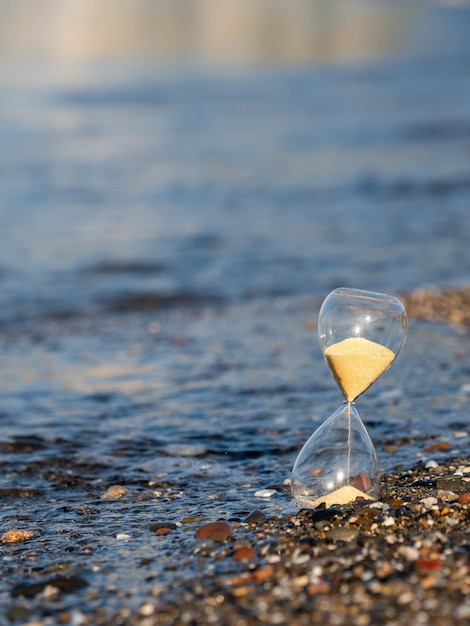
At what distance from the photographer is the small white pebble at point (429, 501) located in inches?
166

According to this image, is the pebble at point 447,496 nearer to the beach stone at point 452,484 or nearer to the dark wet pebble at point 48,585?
the beach stone at point 452,484

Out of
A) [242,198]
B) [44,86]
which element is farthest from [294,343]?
[44,86]

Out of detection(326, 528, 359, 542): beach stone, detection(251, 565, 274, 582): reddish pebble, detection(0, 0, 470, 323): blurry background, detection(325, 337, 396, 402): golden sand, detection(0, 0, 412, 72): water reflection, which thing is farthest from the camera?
detection(0, 0, 412, 72): water reflection

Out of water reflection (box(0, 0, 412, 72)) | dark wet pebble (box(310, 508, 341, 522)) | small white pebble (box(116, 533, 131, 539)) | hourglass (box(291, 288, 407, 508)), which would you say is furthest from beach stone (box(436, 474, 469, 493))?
water reflection (box(0, 0, 412, 72))

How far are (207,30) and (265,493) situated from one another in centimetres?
5497

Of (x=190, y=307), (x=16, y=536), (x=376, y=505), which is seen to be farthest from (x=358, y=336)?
(x=190, y=307)

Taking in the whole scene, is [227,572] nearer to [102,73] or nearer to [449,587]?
[449,587]

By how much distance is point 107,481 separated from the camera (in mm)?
5512

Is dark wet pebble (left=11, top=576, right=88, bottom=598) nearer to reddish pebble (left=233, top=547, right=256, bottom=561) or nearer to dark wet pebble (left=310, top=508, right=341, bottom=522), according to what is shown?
reddish pebble (left=233, top=547, right=256, bottom=561)

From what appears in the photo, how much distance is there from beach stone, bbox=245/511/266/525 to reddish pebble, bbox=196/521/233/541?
0.44 feet

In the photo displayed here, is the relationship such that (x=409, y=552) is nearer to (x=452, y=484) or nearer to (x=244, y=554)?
(x=244, y=554)

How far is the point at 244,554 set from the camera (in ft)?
12.9

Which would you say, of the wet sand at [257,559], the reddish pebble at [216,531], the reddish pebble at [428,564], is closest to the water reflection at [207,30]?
the wet sand at [257,559]

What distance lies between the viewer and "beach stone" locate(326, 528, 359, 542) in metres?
3.95
